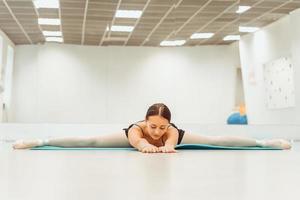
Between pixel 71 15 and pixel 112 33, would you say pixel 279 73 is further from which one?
pixel 71 15

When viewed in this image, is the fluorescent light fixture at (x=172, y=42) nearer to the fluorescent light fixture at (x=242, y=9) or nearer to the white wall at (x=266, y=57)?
the white wall at (x=266, y=57)

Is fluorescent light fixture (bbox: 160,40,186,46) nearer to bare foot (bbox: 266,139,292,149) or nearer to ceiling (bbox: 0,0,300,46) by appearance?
ceiling (bbox: 0,0,300,46)

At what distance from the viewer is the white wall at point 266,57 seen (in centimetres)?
754

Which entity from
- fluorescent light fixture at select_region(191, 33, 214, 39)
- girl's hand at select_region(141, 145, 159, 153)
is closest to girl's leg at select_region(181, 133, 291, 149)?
girl's hand at select_region(141, 145, 159, 153)

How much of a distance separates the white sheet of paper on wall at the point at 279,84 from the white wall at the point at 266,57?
74 mm

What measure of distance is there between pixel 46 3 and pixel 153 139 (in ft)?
14.1

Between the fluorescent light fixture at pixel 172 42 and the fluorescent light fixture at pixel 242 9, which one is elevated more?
the fluorescent light fixture at pixel 242 9

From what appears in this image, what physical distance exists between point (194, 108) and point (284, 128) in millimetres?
1676

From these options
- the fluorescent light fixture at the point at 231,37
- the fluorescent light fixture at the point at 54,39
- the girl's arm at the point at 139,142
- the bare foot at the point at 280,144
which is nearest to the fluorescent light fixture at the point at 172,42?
the fluorescent light fixture at the point at 231,37

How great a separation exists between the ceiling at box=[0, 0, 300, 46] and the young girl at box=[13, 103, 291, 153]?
3.11 m

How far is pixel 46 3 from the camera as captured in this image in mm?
7273

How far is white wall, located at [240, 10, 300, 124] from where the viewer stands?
7.54m

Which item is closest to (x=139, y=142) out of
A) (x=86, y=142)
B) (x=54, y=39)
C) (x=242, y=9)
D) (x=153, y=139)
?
(x=153, y=139)

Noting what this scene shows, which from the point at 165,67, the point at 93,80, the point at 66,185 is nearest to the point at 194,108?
the point at 165,67
